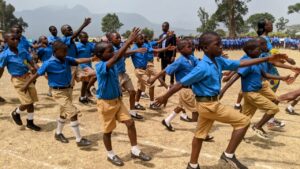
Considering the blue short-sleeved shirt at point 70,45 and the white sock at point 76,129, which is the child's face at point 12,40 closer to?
the blue short-sleeved shirt at point 70,45

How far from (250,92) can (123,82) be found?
2.95m

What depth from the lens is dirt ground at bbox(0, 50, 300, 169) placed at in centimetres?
523

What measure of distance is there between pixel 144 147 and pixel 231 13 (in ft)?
176

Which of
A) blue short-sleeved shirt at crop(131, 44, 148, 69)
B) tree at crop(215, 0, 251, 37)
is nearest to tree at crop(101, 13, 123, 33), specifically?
tree at crop(215, 0, 251, 37)

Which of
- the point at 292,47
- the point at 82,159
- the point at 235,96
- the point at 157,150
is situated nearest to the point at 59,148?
the point at 82,159

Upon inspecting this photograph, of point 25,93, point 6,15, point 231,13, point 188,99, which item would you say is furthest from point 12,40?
point 6,15

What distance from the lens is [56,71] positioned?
19.3 feet

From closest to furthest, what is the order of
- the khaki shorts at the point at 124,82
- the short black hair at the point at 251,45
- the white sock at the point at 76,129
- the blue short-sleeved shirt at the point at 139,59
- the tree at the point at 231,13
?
the short black hair at the point at 251,45 → the white sock at the point at 76,129 → the khaki shorts at the point at 124,82 → the blue short-sleeved shirt at the point at 139,59 → the tree at the point at 231,13

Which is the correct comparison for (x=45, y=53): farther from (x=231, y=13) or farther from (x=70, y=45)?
(x=231, y=13)

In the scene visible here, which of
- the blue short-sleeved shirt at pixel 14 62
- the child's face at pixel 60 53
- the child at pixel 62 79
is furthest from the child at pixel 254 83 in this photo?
the blue short-sleeved shirt at pixel 14 62

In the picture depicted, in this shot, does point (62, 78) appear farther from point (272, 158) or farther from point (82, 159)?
point (272, 158)

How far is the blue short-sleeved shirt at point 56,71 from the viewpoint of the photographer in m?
5.84

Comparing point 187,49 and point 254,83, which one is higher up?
point 187,49

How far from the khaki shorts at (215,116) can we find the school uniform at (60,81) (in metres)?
2.36
